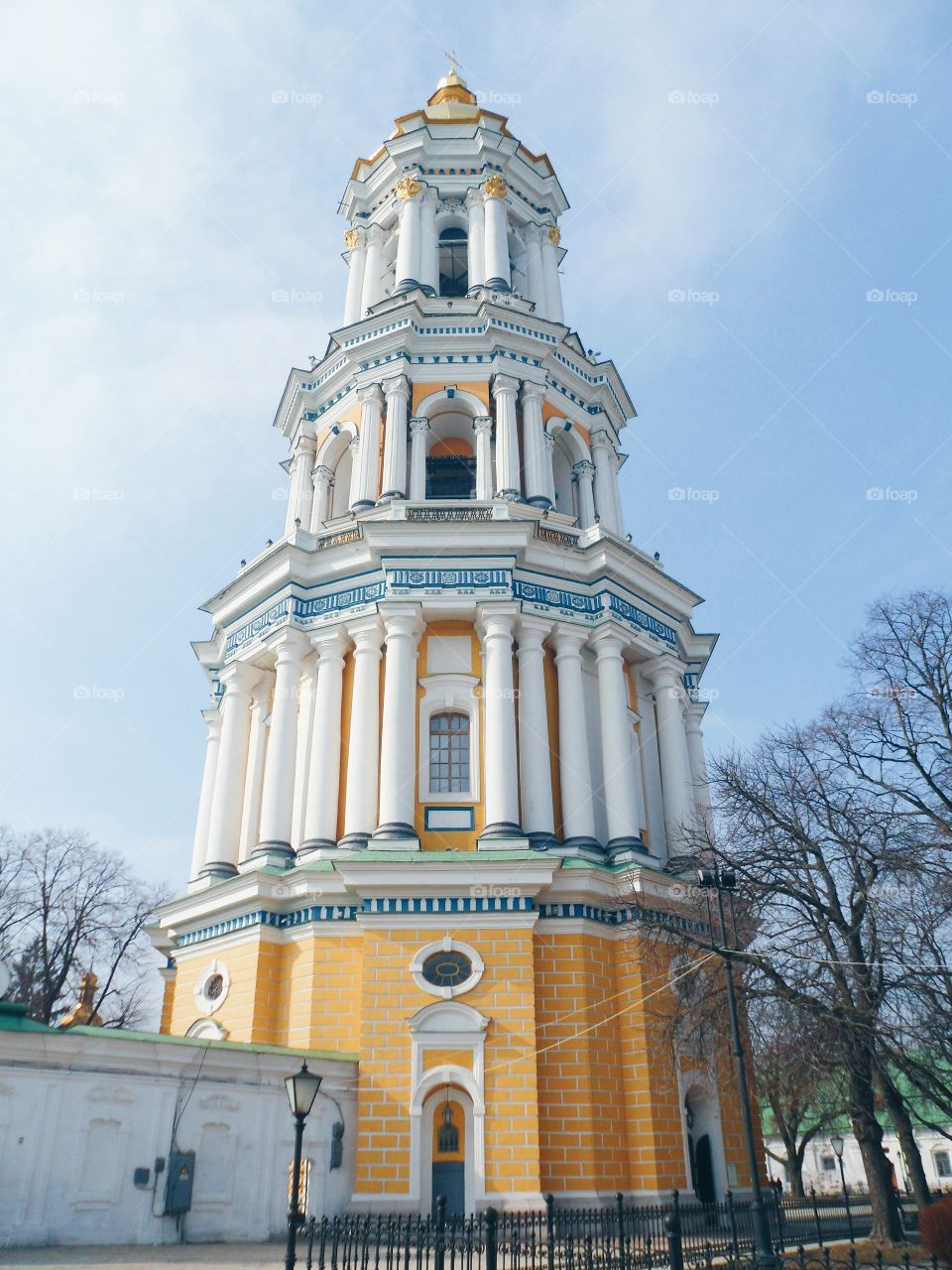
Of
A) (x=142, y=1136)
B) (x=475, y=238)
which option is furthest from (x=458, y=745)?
(x=475, y=238)

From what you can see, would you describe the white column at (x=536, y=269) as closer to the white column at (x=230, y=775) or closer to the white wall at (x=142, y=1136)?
the white column at (x=230, y=775)

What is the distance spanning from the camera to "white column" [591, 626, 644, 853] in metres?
22.9

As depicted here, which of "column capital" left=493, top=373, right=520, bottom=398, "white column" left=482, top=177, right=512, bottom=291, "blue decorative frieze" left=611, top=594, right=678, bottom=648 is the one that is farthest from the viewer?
A: "white column" left=482, top=177, right=512, bottom=291

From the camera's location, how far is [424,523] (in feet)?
79.6

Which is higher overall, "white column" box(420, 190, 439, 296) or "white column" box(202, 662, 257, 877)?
"white column" box(420, 190, 439, 296)

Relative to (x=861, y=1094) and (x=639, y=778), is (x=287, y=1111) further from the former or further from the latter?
(x=639, y=778)

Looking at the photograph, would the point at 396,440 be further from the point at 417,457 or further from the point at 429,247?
the point at 429,247

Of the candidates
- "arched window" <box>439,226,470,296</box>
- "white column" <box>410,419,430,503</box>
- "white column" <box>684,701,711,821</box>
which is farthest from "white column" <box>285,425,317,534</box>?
"white column" <box>684,701,711,821</box>

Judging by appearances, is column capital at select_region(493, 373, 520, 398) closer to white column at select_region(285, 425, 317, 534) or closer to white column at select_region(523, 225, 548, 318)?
white column at select_region(523, 225, 548, 318)

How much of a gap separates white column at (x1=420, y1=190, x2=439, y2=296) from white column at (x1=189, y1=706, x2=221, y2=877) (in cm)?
1430

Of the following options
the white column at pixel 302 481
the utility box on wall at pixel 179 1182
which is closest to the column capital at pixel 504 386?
the white column at pixel 302 481

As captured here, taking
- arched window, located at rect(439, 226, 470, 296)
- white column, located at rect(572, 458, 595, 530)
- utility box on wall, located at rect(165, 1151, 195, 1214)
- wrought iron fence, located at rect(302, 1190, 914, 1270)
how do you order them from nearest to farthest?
wrought iron fence, located at rect(302, 1190, 914, 1270)
utility box on wall, located at rect(165, 1151, 195, 1214)
white column, located at rect(572, 458, 595, 530)
arched window, located at rect(439, 226, 470, 296)

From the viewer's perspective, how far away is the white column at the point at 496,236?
102 ft

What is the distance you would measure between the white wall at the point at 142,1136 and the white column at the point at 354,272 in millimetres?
22535
